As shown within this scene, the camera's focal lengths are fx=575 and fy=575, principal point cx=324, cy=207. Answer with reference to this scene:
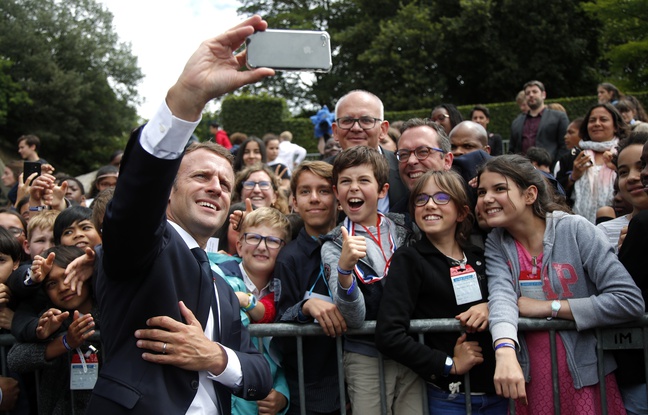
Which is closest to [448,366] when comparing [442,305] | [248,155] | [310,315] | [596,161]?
[442,305]

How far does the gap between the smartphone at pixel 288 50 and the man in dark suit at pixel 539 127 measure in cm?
746

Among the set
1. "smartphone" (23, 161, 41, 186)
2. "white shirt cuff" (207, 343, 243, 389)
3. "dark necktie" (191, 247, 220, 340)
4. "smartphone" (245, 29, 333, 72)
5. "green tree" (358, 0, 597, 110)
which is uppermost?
"green tree" (358, 0, 597, 110)

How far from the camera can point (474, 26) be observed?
2652 cm

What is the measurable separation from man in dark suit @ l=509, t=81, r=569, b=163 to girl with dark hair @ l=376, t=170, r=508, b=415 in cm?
598

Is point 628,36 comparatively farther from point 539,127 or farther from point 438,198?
point 438,198

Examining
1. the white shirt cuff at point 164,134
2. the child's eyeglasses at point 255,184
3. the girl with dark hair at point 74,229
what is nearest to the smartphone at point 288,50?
the white shirt cuff at point 164,134

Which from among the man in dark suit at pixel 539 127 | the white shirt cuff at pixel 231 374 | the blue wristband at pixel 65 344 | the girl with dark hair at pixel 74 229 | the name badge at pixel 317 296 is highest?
the man in dark suit at pixel 539 127

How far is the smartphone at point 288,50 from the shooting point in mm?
1889

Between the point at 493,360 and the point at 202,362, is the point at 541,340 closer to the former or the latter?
the point at 493,360

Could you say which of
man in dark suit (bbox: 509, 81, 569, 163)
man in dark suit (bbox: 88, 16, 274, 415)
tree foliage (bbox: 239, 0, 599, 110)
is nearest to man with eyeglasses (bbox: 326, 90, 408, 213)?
man in dark suit (bbox: 88, 16, 274, 415)

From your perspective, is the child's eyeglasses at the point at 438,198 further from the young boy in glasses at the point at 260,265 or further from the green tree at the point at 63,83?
the green tree at the point at 63,83

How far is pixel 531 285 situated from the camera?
309 cm

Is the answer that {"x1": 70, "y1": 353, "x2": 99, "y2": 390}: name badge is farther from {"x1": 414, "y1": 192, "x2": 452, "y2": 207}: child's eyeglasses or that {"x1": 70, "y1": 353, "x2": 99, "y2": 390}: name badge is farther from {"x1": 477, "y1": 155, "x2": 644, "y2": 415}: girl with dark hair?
{"x1": 477, "y1": 155, "x2": 644, "y2": 415}: girl with dark hair

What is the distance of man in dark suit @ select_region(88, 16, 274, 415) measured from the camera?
179 centimetres
